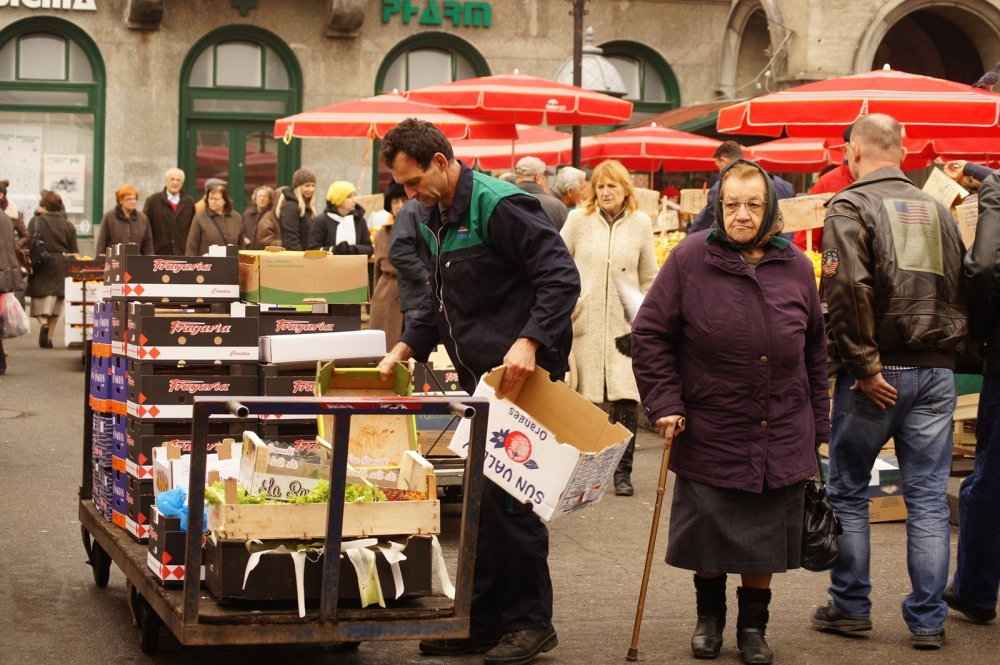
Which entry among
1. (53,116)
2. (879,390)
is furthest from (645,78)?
(879,390)

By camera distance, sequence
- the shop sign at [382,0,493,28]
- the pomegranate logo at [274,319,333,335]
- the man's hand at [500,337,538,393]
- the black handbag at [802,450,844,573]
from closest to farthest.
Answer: the man's hand at [500,337,538,393], the black handbag at [802,450,844,573], the pomegranate logo at [274,319,333,335], the shop sign at [382,0,493,28]

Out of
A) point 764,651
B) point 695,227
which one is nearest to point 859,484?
point 764,651

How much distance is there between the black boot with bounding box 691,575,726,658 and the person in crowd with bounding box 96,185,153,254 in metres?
12.1

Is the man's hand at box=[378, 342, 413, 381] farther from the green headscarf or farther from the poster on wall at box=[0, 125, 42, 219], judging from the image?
the poster on wall at box=[0, 125, 42, 219]

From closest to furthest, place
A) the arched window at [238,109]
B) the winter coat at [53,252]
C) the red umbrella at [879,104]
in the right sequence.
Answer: the red umbrella at [879,104] < the winter coat at [53,252] < the arched window at [238,109]

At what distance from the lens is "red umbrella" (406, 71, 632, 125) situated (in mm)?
13375

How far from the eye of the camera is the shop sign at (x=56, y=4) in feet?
76.6

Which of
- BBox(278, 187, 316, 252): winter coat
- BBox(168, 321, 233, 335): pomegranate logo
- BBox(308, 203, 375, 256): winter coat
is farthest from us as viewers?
BBox(278, 187, 316, 252): winter coat

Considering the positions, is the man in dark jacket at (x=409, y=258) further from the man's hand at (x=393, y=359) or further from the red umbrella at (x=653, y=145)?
the red umbrella at (x=653, y=145)

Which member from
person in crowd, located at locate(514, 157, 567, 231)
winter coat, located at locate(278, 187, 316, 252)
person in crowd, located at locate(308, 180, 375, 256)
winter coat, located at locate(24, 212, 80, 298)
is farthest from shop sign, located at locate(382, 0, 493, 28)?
person in crowd, located at locate(514, 157, 567, 231)

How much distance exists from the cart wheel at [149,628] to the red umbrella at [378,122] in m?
9.52

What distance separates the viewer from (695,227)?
10.8 m

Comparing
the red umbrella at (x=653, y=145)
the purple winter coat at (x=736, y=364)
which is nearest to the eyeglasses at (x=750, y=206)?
the purple winter coat at (x=736, y=364)

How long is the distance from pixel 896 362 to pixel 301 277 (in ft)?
9.00
